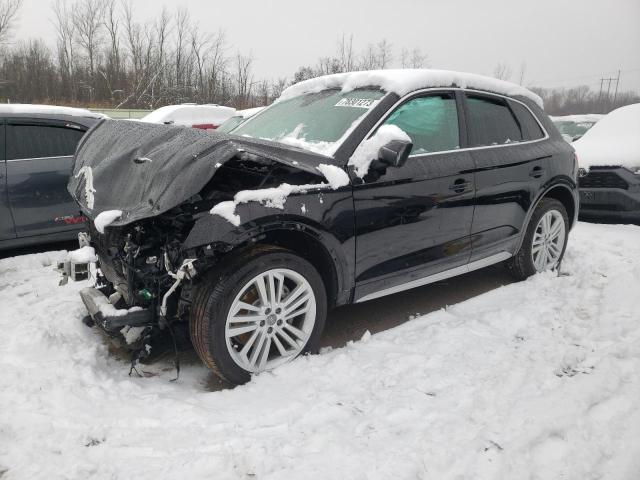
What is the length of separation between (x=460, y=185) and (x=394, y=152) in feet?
3.05

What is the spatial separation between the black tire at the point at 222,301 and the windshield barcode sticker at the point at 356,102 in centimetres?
124

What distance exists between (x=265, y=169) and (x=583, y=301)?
2.91 metres

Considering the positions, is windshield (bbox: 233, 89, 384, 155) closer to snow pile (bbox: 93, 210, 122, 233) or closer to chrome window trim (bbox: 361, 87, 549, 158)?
chrome window trim (bbox: 361, 87, 549, 158)

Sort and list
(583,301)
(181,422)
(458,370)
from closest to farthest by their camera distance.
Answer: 1. (181,422)
2. (458,370)
3. (583,301)

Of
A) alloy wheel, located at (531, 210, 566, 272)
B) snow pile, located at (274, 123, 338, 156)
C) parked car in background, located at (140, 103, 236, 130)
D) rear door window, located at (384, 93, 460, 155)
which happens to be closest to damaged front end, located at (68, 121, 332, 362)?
snow pile, located at (274, 123, 338, 156)

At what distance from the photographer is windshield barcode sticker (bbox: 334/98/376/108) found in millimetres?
3266

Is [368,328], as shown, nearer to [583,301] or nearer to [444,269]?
[444,269]

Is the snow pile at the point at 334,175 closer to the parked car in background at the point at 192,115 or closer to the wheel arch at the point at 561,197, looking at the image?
the wheel arch at the point at 561,197

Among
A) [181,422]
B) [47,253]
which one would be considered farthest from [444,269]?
[47,253]

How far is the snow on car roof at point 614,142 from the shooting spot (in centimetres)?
692

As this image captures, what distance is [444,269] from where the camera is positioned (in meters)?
3.63

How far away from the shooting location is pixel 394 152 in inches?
112

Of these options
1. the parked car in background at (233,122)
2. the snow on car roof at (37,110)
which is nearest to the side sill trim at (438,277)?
the parked car in background at (233,122)

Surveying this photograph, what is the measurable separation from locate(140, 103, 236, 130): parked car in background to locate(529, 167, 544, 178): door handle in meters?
8.83
